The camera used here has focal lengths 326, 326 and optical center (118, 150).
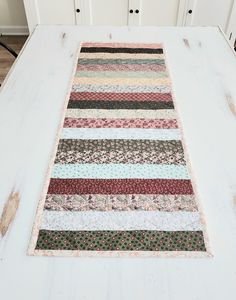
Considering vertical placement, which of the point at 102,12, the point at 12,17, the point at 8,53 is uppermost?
the point at 102,12

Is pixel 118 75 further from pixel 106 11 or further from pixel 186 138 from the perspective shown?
pixel 106 11

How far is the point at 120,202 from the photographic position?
862 mm

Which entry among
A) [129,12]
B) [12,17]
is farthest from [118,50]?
[12,17]

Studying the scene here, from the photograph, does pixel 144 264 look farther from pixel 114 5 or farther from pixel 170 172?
pixel 114 5

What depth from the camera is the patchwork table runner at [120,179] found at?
774mm

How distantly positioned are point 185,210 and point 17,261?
43cm

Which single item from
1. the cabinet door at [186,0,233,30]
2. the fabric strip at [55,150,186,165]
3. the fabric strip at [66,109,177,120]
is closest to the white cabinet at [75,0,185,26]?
the cabinet door at [186,0,233,30]

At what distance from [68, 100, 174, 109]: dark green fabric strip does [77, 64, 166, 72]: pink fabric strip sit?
27 cm

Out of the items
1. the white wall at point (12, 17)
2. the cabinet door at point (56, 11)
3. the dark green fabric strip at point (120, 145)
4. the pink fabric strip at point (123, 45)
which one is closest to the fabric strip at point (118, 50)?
the pink fabric strip at point (123, 45)

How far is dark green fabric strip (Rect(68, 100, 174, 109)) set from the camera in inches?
48.4

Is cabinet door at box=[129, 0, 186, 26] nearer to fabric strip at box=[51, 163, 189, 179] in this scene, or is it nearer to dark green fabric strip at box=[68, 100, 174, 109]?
dark green fabric strip at box=[68, 100, 174, 109]

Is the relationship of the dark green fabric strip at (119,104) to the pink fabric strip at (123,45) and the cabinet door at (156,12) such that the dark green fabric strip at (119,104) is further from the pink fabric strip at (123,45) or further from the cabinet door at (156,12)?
the cabinet door at (156,12)

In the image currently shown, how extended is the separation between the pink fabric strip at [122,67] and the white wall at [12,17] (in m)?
2.41

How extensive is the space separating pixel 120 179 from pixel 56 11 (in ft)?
8.37
